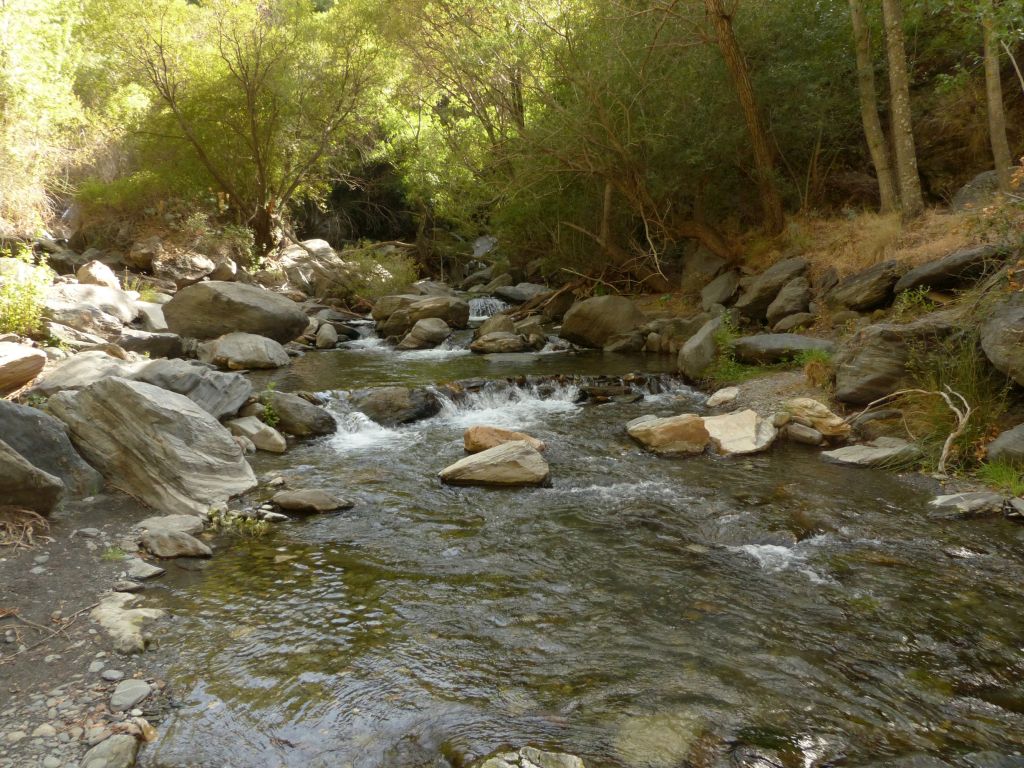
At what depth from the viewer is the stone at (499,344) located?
49.9ft

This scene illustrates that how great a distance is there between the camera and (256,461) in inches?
313

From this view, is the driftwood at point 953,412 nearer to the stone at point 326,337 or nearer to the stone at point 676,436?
the stone at point 676,436

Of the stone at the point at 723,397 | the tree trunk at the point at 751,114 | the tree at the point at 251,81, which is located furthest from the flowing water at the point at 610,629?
the tree at the point at 251,81

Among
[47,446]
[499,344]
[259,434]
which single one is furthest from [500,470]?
[499,344]

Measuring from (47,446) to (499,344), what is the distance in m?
10.1

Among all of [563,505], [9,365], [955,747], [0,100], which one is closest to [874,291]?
[563,505]

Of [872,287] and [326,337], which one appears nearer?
[872,287]

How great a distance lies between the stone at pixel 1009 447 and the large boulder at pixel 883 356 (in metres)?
1.74

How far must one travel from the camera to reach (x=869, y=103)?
13.3 meters

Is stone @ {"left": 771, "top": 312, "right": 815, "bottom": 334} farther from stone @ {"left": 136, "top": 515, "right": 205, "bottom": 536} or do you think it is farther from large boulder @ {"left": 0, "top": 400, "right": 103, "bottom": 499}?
large boulder @ {"left": 0, "top": 400, "right": 103, "bottom": 499}

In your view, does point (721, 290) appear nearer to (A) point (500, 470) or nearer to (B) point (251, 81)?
(A) point (500, 470)

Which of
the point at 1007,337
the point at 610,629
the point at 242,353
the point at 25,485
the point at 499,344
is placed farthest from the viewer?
the point at 499,344

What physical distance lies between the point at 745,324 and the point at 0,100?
16559 mm

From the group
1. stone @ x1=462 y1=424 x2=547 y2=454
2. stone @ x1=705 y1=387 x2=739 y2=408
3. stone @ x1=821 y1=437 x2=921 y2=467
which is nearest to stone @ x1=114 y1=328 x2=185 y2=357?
stone @ x1=462 y1=424 x2=547 y2=454
